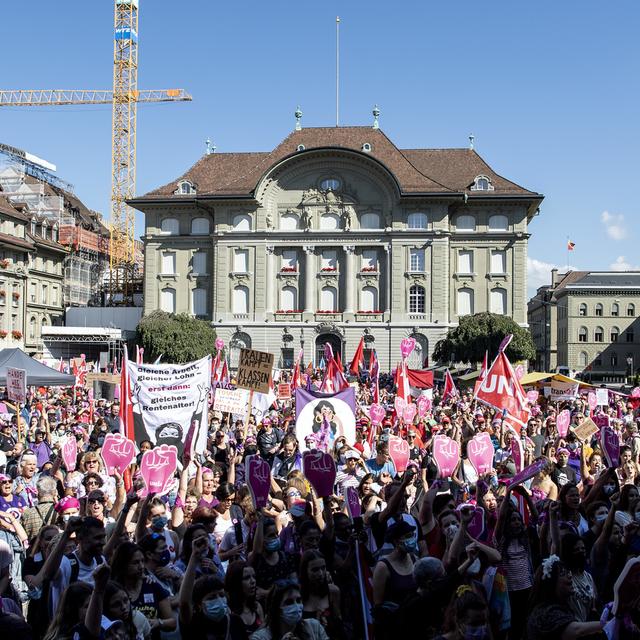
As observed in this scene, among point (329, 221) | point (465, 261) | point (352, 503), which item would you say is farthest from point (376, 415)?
point (465, 261)

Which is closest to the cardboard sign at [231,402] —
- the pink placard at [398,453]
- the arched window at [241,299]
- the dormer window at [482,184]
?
the pink placard at [398,453]

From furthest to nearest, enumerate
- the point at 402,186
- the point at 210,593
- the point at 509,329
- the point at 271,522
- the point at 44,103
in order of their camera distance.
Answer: the point at 44,103
the point at 402,186
the point at 509,329
the point at 271,522
the point at 210,593

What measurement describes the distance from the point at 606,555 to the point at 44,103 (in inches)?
4118

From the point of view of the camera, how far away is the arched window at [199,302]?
70.2m

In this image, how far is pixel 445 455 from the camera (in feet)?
40.6

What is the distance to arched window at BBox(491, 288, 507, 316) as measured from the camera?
6756 cm

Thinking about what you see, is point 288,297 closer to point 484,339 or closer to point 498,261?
point 498,261

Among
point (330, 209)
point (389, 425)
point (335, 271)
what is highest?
point (330, 209)

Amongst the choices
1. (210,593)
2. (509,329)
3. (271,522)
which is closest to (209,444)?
(271,522)

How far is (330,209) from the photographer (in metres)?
67.9

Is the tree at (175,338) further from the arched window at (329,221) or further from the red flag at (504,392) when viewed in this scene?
the red flag at (504,392)

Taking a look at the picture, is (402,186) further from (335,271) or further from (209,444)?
(209,444)

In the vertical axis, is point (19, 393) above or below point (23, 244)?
below

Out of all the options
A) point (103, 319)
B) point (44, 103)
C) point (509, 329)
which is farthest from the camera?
point (44, 103)
